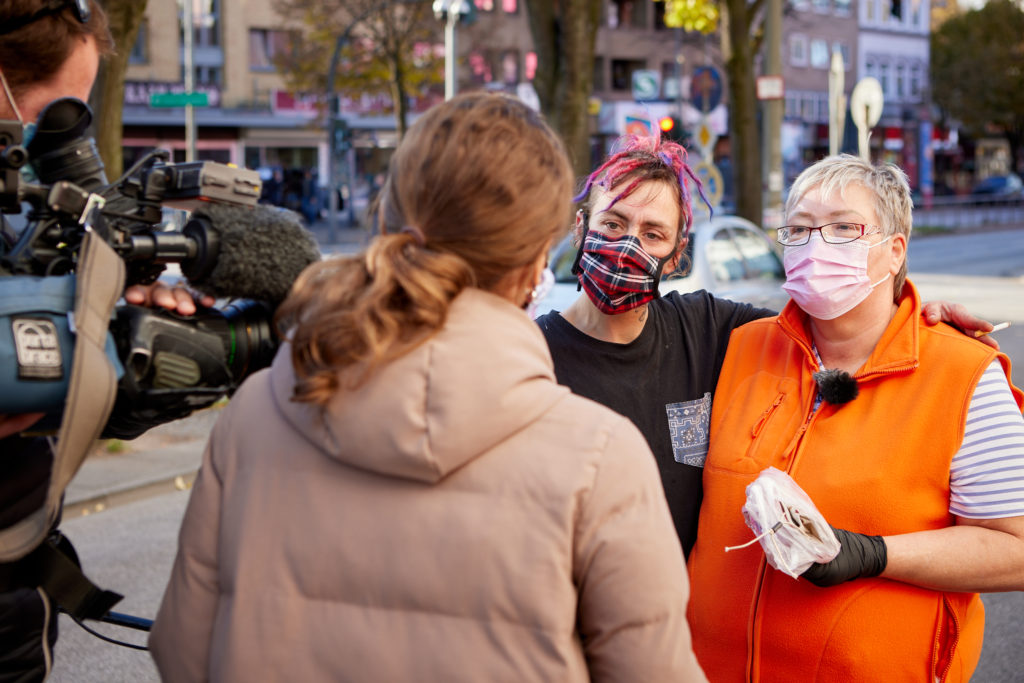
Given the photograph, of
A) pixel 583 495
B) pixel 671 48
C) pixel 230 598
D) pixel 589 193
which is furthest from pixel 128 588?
pixel 671 48

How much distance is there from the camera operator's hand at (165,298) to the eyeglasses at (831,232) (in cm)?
157

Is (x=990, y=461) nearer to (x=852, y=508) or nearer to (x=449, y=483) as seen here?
(x=852, y=508)

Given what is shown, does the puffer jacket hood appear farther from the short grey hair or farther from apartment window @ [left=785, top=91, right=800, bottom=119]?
apartment window @ [left=785, top=91, right=800, bottom=119]

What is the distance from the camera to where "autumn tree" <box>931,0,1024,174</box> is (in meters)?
57.8

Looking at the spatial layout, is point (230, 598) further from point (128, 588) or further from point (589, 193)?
point (128, 588)

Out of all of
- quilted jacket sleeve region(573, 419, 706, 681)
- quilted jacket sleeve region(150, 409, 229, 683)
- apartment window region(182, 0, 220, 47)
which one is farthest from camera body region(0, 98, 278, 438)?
apartment window region(182, 0, 220, 47)

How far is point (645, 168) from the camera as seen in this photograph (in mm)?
2916

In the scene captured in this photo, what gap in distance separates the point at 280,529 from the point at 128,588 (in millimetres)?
4442

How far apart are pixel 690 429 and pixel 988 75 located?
202 ft

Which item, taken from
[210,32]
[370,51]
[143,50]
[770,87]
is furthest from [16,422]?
[210,32]

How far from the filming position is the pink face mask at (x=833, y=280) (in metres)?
2.63

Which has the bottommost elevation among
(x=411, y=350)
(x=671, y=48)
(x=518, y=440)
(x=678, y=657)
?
(x=678, y=657)

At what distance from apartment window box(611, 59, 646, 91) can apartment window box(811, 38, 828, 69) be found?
10.1 meters

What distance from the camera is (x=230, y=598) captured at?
1668 millimetres
